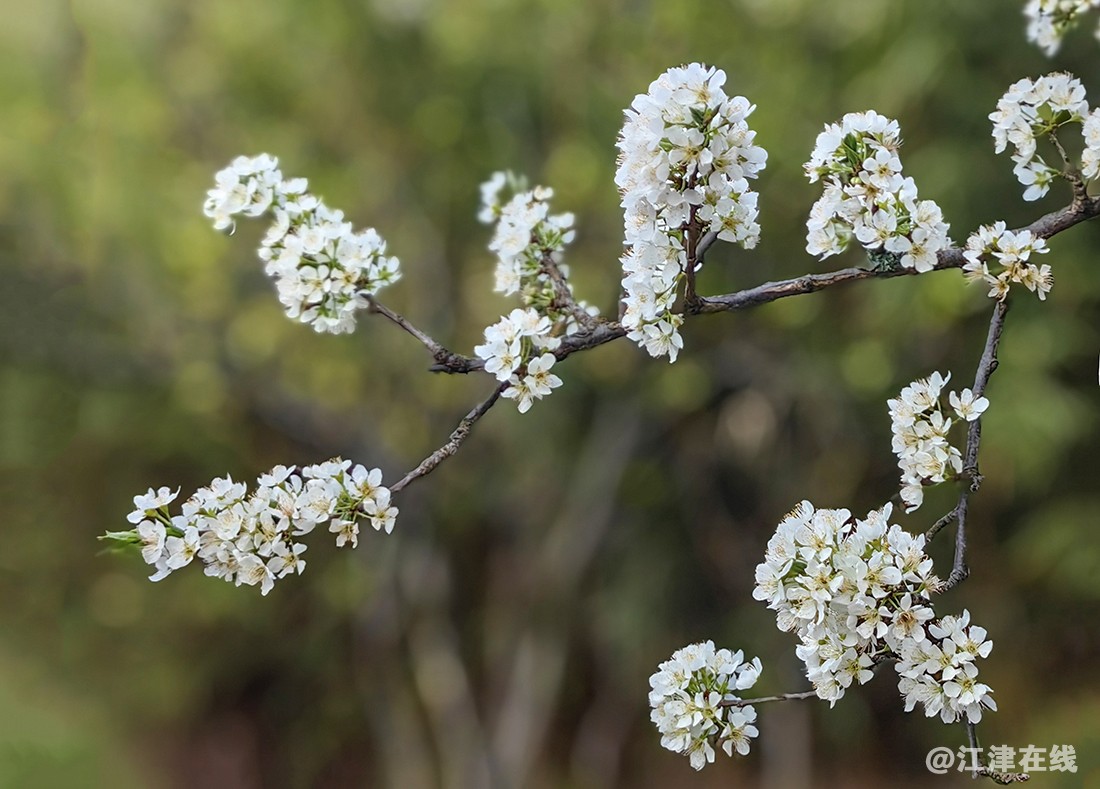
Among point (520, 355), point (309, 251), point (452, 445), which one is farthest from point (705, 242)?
point (309, 251)

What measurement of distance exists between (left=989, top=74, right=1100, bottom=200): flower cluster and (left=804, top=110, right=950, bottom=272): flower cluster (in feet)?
0.39

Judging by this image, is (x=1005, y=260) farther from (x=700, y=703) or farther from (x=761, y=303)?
(x=700, y=703)

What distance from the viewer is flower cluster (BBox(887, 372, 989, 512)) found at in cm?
97

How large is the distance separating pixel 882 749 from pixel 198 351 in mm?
3479

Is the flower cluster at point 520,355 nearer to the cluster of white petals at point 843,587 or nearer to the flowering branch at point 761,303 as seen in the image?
the flowering branch at point 761,303

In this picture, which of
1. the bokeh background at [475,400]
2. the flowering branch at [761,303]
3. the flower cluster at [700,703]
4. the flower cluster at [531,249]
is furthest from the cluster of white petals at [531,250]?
the bokeh background at [475,400]

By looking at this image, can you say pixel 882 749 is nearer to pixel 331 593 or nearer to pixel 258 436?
pixel 331 593

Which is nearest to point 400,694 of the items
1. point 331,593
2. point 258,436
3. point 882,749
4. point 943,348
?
point 331,593

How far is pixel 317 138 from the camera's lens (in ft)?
15.0

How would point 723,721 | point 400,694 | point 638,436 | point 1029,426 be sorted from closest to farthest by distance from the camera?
point 723,721
point 1029,426
point 638,436
point 400,694

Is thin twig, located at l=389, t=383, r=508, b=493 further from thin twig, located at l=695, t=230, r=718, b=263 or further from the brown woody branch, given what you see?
thin twig, located at l=695, t=230, r=718, b=263

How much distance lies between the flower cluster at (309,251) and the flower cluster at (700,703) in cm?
50

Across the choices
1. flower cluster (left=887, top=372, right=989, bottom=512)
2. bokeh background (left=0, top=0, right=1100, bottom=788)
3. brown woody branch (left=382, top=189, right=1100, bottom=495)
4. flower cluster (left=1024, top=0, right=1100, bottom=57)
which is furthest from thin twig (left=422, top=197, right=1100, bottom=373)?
bokeh background (left=0, top=0, right=1100, bottom=788)

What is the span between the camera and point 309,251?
1.09 meters
